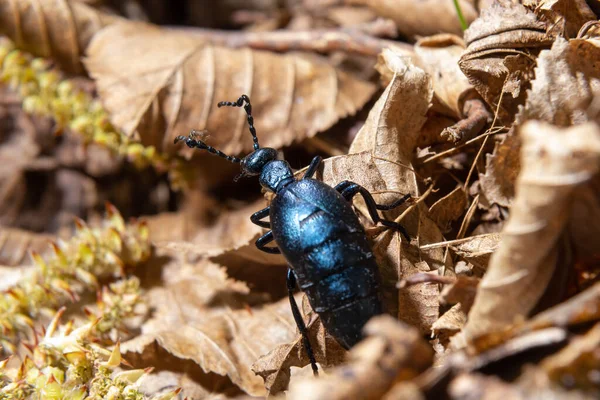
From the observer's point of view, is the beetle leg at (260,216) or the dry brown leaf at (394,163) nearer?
the dry brown leaf at (394,163)

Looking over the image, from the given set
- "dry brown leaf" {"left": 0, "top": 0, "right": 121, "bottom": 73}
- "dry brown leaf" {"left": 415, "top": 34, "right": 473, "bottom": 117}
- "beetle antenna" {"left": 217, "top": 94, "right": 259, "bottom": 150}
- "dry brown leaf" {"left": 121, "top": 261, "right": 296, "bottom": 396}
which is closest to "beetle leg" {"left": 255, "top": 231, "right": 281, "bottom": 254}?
"dry brown leaf" {"left": 121, "top": 261, "right": 296, "bottom": 396}

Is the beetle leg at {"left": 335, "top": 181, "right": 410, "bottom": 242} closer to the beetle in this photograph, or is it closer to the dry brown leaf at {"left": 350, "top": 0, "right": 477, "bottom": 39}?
the beetle

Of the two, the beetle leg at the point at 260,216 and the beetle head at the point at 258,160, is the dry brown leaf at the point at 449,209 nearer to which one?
the beetle leg at the point at 260,216

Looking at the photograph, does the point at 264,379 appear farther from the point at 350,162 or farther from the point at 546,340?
the point at 546,340

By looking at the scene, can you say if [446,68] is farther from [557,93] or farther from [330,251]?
[330,251]

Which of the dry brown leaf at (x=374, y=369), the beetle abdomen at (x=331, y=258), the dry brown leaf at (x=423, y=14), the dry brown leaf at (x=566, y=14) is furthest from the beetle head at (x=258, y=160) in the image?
the dry brown leaf at (x=374, y=369)

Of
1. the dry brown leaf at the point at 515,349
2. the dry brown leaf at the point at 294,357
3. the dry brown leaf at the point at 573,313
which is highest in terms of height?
the dry brown leaf at the point at 573,313

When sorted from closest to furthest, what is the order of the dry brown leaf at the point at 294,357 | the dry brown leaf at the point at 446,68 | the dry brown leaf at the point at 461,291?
1. the dry brown leaf at the point at 461,291
2. the dry brown leaf at the point at 294,357
3. the dry brown leaf at the point at 446,68
